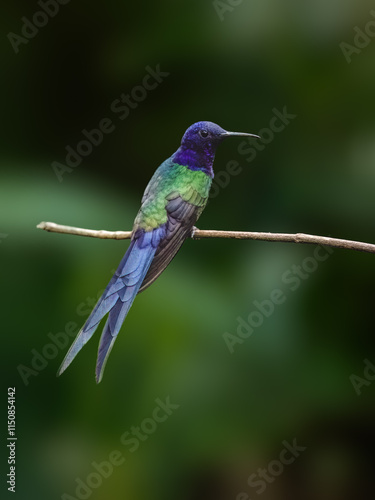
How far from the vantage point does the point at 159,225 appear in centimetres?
97

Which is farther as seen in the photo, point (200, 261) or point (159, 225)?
point (200, 261)

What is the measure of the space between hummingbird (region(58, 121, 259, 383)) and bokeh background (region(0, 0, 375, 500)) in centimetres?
10

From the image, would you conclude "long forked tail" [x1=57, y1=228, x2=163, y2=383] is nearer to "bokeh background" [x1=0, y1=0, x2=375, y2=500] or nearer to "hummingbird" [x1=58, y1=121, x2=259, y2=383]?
"hummingbird" [x1=58, y1=121, x2=259, y2=383]

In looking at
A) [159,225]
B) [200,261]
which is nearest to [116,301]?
[159,225]

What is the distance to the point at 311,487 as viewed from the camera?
126cm

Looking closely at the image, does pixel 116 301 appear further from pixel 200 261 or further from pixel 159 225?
pixel 200 261

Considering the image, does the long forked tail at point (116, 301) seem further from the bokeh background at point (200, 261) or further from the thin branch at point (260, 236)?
the bokeh background at point (200, 261)

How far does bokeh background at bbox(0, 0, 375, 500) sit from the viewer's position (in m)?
1.15

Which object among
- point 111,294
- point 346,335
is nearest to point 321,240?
point 111,294

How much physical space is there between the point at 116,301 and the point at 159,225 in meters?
0.15

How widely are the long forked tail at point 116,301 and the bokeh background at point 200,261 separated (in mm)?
184

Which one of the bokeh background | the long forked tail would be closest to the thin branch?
the long forked tail

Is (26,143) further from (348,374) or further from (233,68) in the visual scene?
(348,374)

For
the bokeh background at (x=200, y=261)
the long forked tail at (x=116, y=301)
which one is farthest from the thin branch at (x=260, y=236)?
the bokeh background at (x=200, y=261)
